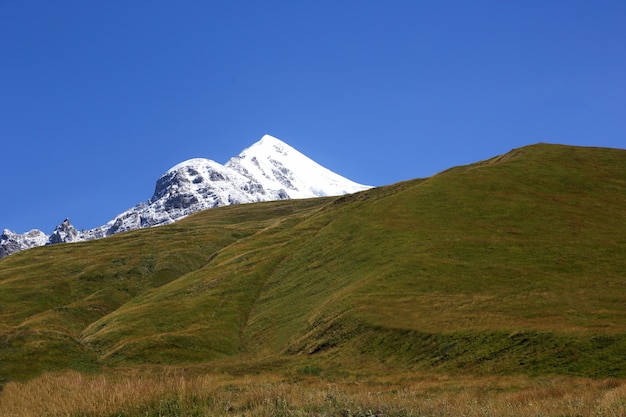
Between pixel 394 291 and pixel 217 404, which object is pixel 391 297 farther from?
pixel 217 404

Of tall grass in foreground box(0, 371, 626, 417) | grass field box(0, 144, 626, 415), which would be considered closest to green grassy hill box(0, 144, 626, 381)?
grass field box(0, 144, 626, 415)

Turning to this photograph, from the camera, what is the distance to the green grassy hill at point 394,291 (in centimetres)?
4819

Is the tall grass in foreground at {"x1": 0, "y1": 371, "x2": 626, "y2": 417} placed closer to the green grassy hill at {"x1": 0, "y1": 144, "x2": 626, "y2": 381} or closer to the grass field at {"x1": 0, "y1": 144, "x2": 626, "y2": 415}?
the grass field at {"x1": 0, "y1": 144, "x2": 626, "y2": 415}

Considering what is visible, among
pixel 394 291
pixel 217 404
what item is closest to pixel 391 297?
pixel 394 291

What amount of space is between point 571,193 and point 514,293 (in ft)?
144

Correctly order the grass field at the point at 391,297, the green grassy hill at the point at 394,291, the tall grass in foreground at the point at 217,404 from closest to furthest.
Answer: the tall grass in foreground at the point at 217,404 < the grass field at the point at 391,297 < the green grassy hill at the point at 394,291

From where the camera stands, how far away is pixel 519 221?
82688 millimetres

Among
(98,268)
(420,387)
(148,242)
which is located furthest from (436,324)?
(148,242)

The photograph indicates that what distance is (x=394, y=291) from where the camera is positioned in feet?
209

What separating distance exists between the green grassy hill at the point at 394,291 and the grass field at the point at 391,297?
27 centimetres

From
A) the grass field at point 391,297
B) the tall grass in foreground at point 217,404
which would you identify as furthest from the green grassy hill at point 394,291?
the tall grass in foreground at point 217,404

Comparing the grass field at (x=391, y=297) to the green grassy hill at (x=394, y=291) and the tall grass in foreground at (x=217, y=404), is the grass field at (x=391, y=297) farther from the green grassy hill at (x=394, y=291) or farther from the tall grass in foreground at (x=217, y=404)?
the tall grass in foreground at (x=217, y=404)

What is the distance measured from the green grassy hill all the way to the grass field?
27cm

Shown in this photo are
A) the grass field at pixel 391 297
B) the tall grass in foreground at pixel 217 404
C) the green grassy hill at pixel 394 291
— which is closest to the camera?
the tall grass in foreground at pixel 217 404
